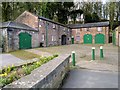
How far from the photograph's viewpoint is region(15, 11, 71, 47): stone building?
27.0 metres

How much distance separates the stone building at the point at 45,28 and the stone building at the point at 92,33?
4.30 metres

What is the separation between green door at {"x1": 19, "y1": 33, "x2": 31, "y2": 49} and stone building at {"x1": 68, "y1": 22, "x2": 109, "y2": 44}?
18.0 m

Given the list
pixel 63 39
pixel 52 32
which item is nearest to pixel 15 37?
pixel 52 32

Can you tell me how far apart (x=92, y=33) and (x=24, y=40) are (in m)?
20.0

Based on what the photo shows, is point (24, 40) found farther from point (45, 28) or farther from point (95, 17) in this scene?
point (95, 17)

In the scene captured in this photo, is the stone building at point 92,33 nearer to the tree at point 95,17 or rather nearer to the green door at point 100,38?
the green door at point 100,38

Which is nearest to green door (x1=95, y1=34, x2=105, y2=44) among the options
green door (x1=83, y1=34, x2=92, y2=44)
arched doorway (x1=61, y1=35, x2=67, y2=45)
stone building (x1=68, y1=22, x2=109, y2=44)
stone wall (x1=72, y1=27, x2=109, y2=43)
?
stone building (x1=68, y1=22, x2=109, y2=44)

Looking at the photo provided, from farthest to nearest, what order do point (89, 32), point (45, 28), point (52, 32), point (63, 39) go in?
point (89, 32) < point (63, 39) < point (52, 32) < point (45, 28)

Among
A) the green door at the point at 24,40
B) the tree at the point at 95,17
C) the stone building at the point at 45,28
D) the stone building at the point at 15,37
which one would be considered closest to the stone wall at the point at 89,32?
the stone building at the point at 45,28

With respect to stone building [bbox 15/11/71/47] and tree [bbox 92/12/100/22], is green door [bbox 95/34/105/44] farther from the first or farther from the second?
tree [bbox 92/12/100/22]

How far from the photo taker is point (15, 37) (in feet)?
68.1

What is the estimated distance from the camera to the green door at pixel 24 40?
2198 cm

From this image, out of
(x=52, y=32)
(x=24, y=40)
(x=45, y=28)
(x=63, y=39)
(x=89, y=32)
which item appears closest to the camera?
(x=24, y=40)

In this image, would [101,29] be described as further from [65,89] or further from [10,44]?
[65,89]
